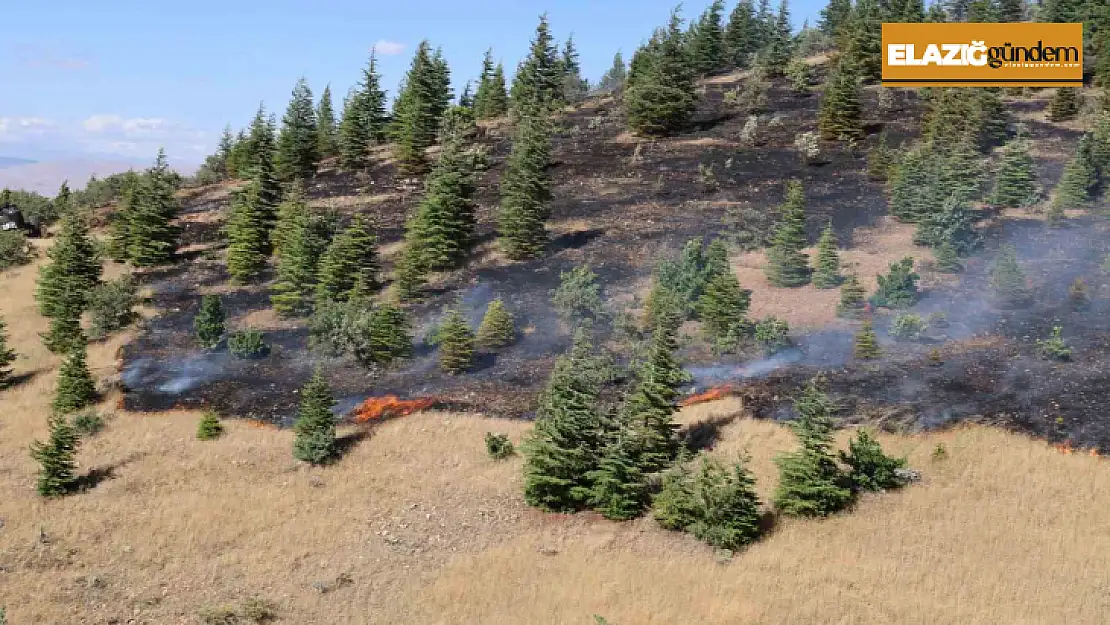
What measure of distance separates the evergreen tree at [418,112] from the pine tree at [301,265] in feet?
56.9

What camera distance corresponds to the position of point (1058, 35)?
54.3 metres

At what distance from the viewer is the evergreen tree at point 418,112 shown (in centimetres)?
5638

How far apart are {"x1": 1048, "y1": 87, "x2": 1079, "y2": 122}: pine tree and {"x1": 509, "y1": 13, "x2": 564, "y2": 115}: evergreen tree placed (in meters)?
37.4

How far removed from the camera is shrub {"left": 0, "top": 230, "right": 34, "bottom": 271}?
1897 inches

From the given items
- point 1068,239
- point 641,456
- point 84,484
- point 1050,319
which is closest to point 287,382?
point 84,484

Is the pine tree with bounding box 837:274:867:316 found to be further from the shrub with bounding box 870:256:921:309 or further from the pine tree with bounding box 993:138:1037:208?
the pine tree with bounding box 993:138:1037:208

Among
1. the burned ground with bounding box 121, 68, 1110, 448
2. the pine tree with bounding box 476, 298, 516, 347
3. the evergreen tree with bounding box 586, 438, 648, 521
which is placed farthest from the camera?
the pine tree with bounding box 476, 298, 516, 347

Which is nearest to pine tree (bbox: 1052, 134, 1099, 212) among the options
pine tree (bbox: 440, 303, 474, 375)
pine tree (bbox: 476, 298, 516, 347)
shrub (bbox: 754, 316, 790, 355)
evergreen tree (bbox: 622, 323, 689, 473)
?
shrub (bbox: 754, 316, 790, 355)

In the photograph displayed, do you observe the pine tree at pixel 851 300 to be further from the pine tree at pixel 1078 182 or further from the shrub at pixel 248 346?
the shrub at pixel 248 346

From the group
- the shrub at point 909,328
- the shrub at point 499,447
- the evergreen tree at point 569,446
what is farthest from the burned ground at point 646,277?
the evergreen tree at point 569,446

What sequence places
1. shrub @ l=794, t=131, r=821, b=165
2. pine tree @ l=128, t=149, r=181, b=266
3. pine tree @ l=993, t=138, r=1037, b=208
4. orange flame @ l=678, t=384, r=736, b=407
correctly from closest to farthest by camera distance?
1. orange flame @ l=678, t=384, r=736, b=407
2. pine tree @ l=993, t=138, r=1037, b=208
3. pine tree @ l=128, t=149, r=181, b=266
4. shrub @ l=794, t=131, r=821, b=165

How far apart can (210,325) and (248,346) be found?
2.82m

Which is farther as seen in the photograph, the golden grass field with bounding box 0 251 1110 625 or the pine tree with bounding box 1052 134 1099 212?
the pine tree with bounding box 1052 134 1099 212

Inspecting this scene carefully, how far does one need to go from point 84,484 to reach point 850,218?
37.4 metres
